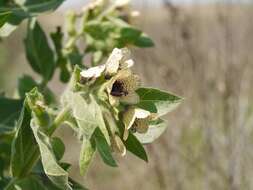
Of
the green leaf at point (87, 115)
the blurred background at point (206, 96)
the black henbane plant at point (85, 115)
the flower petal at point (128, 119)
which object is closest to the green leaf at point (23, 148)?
the black henbane plant at point (85, 115)

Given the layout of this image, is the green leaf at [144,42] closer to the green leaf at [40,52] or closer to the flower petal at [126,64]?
the green leaf at [40,52]

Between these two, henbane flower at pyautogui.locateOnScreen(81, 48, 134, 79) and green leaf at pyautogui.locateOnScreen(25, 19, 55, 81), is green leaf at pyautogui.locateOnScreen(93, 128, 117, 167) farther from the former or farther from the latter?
green leaf at pyautogui.locateOnScreen(25, 19, 55, 81)

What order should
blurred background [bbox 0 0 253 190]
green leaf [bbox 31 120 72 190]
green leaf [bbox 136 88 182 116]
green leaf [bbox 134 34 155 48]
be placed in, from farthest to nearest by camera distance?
blurred background [bbox 0 0 253 190]
green leaf [bbox 134 34 155 48]
green leaf [bbox 136 88 182 116]
green leaf [bbox 31 120 72 190]

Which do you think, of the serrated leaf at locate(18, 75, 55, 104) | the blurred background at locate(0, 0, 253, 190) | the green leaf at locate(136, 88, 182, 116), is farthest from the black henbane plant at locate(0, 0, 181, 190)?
the blurred background at locate(0, 0, 253, 190)

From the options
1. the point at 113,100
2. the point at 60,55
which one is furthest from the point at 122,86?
the point at 60,55

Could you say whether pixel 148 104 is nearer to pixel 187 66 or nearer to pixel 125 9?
pixel 125 9
